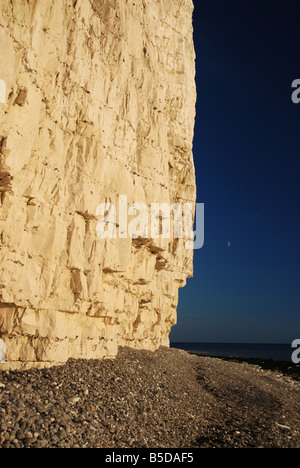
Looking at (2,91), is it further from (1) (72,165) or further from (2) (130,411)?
(2) (130,411)

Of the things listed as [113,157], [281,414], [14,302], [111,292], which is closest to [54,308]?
[14,302]

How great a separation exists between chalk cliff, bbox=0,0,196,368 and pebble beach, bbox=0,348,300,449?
1.39 m

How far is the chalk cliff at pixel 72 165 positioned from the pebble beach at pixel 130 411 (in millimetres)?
1385

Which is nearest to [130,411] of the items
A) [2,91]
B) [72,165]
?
[72,165]

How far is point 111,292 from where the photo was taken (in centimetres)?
1773

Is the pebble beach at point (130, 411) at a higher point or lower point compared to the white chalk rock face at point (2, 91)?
lower

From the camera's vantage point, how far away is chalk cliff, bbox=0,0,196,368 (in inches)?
445

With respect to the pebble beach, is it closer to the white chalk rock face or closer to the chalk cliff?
the chalk cliff

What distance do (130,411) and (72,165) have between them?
9213 mm

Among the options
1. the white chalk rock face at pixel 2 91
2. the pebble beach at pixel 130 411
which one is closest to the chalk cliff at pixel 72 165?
the white chalk rock face at pixel 2 91

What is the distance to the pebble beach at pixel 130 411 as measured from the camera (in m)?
8.97

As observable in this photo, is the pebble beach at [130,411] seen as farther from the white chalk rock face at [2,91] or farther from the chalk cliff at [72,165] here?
the white chalk rock face at [2,91]

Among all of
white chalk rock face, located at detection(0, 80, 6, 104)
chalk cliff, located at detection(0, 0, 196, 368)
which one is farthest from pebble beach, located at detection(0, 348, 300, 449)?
white chalk rock face, located at detection(0, 80, 6, 104)
